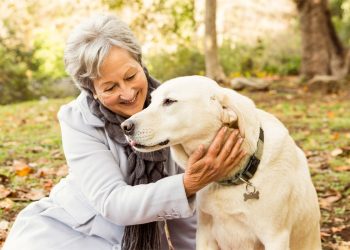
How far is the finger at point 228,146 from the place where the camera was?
2.25m

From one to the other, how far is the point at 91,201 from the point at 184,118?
2.07 feet

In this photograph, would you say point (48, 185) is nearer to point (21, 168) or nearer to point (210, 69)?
point (21, 168)

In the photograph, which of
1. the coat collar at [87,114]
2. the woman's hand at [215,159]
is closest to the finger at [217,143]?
the woman's hand at [215,159]

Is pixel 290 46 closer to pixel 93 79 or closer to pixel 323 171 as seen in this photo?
pixel 323 171

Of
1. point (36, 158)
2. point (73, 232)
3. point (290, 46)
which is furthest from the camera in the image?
point (290, 46)

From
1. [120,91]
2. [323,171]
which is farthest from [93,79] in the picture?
[323,171]

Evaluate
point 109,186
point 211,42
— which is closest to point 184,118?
point 109,186

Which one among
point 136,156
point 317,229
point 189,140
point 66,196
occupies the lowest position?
point 317,229

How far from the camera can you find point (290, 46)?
14.7 m

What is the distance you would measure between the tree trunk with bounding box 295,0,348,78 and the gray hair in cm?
902

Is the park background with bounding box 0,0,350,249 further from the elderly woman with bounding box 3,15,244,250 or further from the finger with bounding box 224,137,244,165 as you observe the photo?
the finger with bounding box 224,137,244,165

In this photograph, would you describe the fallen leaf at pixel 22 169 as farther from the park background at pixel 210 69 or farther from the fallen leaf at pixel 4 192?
the fallen leaf at pixel 4 192

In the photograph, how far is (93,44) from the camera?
252 cm

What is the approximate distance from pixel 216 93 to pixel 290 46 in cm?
1293
